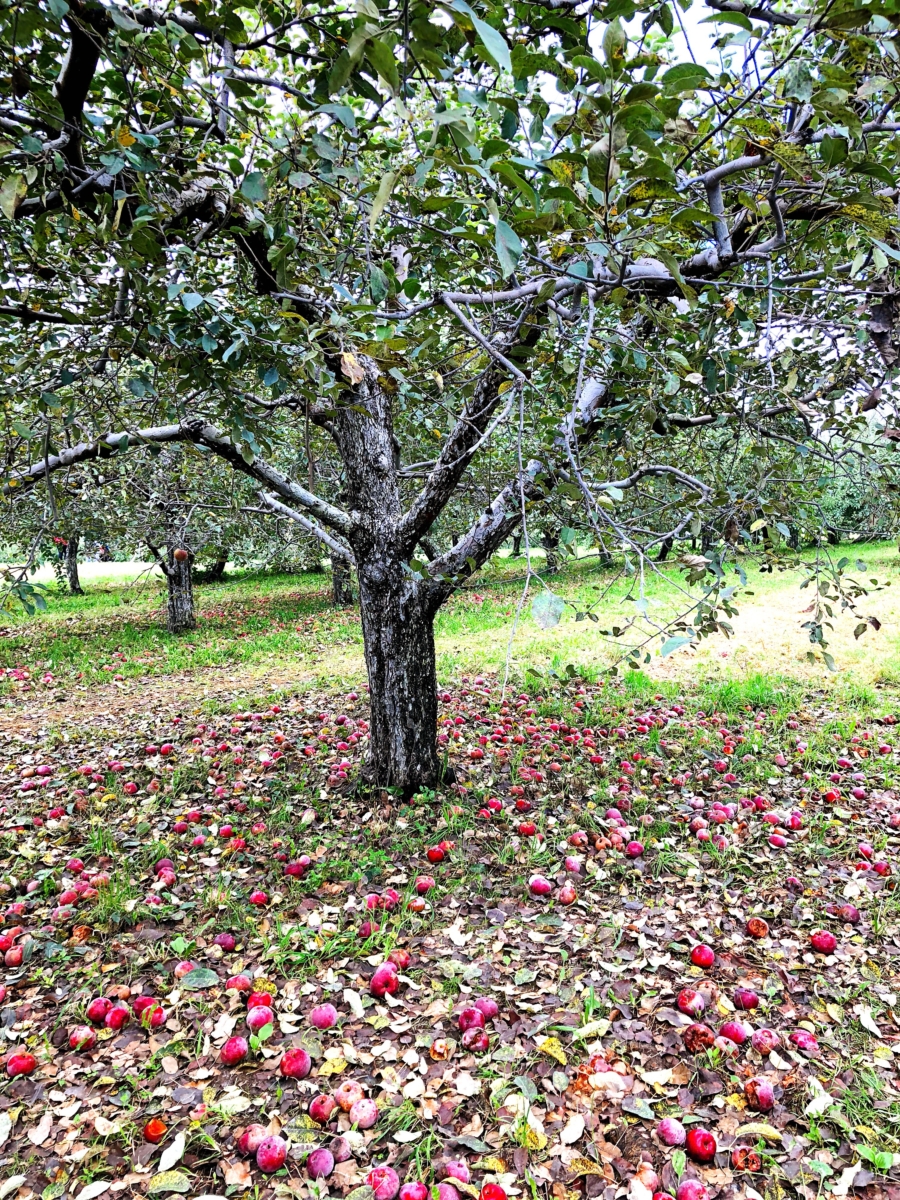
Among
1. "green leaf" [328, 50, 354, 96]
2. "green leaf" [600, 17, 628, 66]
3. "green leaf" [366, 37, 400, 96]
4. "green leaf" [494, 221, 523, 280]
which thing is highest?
"green leaf" [600, 17, 628, 66]

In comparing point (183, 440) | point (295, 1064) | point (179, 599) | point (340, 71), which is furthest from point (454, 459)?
point (179, 599)

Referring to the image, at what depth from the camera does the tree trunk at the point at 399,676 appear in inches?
164

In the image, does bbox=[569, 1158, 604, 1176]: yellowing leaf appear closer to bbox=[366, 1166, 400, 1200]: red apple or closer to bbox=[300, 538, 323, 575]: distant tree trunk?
bbox=[366, 1166, 400, 1200]: red apple

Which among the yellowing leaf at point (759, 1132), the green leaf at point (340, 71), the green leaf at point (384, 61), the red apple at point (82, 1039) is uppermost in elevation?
the green leaf at point (340, 71)

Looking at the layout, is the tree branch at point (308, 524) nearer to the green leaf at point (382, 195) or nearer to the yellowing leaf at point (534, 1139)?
the yellowing leaf at point (534, 1139)

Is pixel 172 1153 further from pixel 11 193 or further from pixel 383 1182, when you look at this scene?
pixel 11 193

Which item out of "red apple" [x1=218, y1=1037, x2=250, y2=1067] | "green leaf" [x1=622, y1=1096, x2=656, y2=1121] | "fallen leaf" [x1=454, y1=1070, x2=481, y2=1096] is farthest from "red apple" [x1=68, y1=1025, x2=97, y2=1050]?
"green leaf" [x1=622, y1=1096, x2=656, y2=1121]

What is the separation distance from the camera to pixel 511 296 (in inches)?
66.1

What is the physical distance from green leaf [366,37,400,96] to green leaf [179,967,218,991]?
297cm

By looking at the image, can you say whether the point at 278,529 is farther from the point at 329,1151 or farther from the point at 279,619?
the point at 329,1151

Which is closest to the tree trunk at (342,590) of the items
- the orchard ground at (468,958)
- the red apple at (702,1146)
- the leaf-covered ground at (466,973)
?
the orchard ground at (468,958)

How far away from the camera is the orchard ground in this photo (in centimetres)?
193

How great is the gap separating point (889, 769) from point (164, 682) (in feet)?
26.5

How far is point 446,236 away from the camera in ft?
6.27
